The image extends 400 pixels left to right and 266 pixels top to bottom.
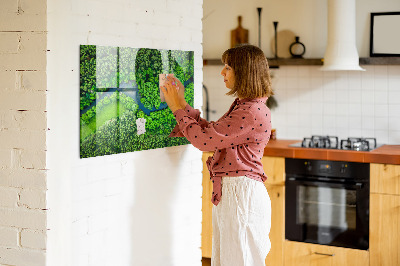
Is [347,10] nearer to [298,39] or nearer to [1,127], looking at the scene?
[298,39]

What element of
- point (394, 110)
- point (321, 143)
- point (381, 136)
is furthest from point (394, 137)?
point (321, 143)

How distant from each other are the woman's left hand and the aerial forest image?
45 millimetres

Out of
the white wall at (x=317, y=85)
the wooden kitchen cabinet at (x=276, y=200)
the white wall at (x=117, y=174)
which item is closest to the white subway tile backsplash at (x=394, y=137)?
the white wall at (x=317, y=85)

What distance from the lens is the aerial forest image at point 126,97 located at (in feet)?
8.14

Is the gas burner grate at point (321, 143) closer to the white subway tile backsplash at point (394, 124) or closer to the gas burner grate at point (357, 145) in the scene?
the gas burner grate at point (357, 145)

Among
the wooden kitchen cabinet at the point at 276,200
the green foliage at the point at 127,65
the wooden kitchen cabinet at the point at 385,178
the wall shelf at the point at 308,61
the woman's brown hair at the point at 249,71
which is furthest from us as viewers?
the wall shelf at the point at 308,61

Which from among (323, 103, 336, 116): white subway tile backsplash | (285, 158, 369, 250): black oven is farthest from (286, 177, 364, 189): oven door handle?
(323, 103, 336, 116): white subway tile backsplash

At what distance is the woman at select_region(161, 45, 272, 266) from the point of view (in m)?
2.73

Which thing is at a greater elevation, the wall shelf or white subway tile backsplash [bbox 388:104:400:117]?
the wall shelf

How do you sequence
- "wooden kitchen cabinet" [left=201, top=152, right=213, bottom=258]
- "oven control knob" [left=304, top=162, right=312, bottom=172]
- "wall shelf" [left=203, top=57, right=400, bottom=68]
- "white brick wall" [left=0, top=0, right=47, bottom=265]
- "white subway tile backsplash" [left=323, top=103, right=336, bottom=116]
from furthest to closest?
"white subway tile backsplash" [left=323, top=103, right=336, bottom=116]
"wooden kitchen cabinet" [left=201, top=152, right=213, bottom=258]
"wall shelf" [left=203, top=57, right=400, bottom=68]
"oven control knob" [left=304, top=162, right=312, bottom=172]
"white brick wall" [left=0, top=0, right=47, bottom=265]

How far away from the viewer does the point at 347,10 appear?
180 inches

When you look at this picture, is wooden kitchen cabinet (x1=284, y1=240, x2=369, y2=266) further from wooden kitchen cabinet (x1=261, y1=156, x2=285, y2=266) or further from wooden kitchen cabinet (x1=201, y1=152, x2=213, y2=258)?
wooden kitchen cabinet (x1=201, y1=152, x2=213, y2=258)

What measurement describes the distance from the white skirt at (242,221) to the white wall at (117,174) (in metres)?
0.34

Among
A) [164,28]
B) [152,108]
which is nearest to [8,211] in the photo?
[152,108]
